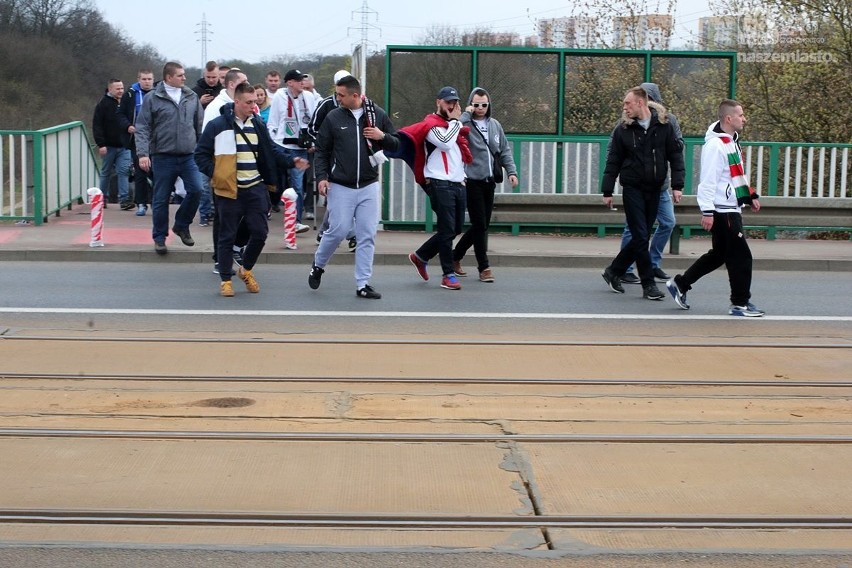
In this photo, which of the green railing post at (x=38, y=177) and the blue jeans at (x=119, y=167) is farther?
the blue jeans at (x=119, y=167)

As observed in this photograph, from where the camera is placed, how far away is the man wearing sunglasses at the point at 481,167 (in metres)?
11.9

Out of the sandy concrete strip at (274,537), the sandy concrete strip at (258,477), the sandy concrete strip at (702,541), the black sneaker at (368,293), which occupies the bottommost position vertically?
the sandy concrete strip at (274,537)

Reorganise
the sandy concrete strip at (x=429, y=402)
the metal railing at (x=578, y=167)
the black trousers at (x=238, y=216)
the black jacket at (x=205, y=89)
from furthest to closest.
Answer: the black jacket at (x=205, y=89) < the metal railing at (x=578, y=167) < the black trousers at (x=238, y=216) < the sandy concrete strip at (x=429, y=402)

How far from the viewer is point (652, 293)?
11.1m

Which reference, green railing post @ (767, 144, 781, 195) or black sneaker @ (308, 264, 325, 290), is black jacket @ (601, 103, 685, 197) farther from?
green railing post @ (767, 144, 781, 195)

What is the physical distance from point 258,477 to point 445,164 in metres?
6.05

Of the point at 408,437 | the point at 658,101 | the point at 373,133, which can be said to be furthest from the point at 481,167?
the point at 408,437

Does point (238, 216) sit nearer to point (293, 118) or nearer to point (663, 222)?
point (663, 222)

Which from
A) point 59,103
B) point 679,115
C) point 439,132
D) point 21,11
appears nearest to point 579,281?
point 439,132

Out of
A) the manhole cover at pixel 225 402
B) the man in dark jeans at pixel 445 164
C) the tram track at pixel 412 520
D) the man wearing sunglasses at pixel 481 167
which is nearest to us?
the tram track at pixel 412 520

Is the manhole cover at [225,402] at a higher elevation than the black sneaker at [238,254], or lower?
lower

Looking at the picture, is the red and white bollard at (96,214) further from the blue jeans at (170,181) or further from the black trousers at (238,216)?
the black trousers at (238,216)

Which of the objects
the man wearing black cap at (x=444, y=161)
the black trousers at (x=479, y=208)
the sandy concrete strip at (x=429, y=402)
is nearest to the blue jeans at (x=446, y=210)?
the man wearing black cap at (x=444, y=161)

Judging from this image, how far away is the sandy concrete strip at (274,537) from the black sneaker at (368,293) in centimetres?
601
